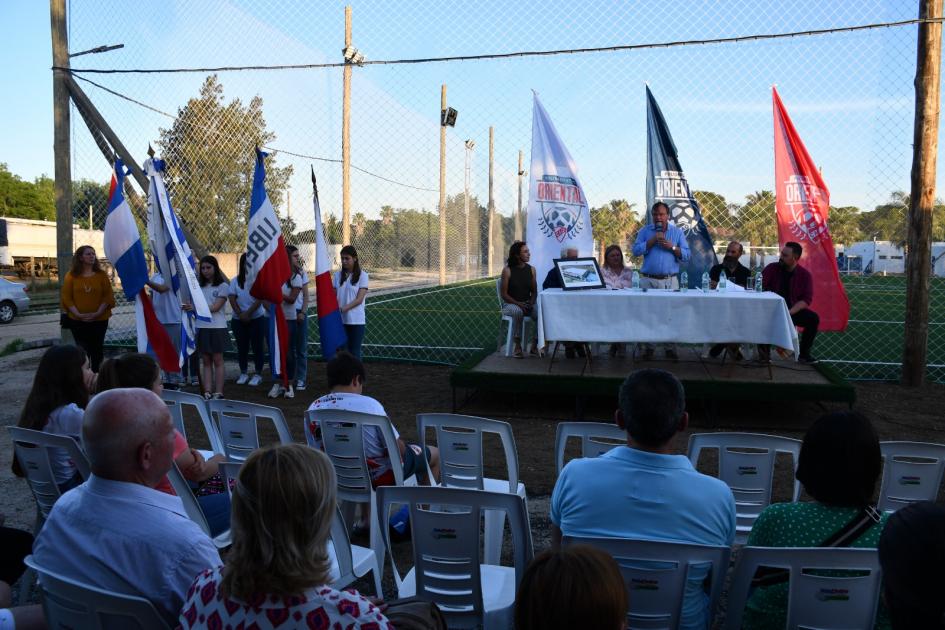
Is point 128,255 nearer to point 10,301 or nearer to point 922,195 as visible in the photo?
point 922,195

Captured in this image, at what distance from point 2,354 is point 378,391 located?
281 inches

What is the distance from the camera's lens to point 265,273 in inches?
312

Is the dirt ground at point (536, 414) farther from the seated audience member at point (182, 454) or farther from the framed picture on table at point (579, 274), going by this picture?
Answer: the seated audience member at point (182, 454)

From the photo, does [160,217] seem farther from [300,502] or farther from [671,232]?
[300,502]

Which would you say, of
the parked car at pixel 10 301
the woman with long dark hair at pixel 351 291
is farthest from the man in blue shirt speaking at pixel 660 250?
the parked car at pixel 10 301

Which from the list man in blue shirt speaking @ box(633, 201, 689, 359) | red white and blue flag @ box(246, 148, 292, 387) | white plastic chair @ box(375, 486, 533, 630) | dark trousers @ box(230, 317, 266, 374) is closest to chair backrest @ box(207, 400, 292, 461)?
white plastic chair @ box(375, 486, 533, 630)

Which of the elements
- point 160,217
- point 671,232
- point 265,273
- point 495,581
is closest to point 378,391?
point 265,273

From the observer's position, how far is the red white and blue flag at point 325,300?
827 centimetres

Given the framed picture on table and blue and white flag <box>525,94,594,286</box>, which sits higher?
blue and white flag <box>525,94,594,286</box>

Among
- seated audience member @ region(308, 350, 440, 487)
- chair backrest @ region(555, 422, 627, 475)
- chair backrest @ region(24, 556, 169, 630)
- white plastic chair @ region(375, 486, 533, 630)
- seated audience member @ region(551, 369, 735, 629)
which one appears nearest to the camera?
chair backrest @ region(24, 556, 169, 630)

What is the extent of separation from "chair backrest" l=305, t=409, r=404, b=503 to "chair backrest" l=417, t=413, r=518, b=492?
217mm

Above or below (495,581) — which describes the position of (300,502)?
above

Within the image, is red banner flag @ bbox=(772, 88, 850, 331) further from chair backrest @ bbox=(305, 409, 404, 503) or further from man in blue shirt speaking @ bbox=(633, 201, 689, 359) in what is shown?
chair backrest @ bbox=(305, 409, 404, 503)

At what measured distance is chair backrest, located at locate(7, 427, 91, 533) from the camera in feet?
10.4
